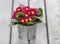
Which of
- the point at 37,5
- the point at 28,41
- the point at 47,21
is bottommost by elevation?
the point at 28,41

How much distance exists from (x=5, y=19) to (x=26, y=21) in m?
0.31

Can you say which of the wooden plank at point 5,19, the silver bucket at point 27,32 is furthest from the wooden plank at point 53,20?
the wooden plank at point 5,19

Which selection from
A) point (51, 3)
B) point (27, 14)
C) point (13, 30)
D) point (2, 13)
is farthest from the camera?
point (51, 3)

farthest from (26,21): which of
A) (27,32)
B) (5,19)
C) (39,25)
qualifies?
(5,19)

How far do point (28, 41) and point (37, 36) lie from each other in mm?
79

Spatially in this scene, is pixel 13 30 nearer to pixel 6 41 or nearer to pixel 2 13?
pixel 6 41

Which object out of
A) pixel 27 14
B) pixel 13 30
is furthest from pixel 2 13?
pixel 27 14

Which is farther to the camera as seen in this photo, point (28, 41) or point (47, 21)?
point (47, 21)

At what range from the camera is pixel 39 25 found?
1497mm

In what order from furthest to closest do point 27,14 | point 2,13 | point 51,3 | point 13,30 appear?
point 51,3 < point 2,13 < point 13,30 < point 27,14

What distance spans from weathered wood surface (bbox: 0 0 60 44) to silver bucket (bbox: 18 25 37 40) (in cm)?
3

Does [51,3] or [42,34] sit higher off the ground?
[51,3]

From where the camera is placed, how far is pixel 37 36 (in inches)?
55.3

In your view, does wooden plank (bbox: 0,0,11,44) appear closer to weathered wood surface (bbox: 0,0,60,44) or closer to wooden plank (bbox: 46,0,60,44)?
weathered wood surface (bbox: 0,0,60,44)
